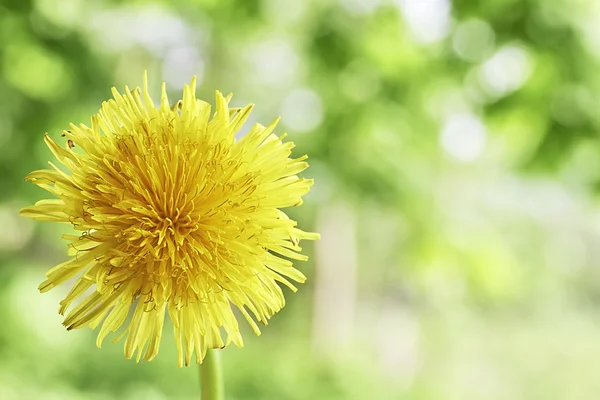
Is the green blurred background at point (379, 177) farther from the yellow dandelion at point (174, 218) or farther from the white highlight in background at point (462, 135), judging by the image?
the yellow dandelion at point (174, 218)

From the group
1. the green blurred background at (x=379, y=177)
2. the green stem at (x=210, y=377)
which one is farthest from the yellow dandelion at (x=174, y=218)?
the green blurred background at (x=379, y=177)

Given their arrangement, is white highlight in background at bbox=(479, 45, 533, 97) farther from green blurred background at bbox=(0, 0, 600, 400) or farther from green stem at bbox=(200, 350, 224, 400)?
green stem at bbox=(200, 350, 224, 400)

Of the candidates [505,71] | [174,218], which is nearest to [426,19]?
[505,71]

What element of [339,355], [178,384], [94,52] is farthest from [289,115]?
[339,355]

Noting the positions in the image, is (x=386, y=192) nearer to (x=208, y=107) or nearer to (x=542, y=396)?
(x=208, y=107)

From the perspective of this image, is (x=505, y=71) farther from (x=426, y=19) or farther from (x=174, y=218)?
(x=174, y=218)

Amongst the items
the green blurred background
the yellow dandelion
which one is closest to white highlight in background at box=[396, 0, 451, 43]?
the green blurred background
